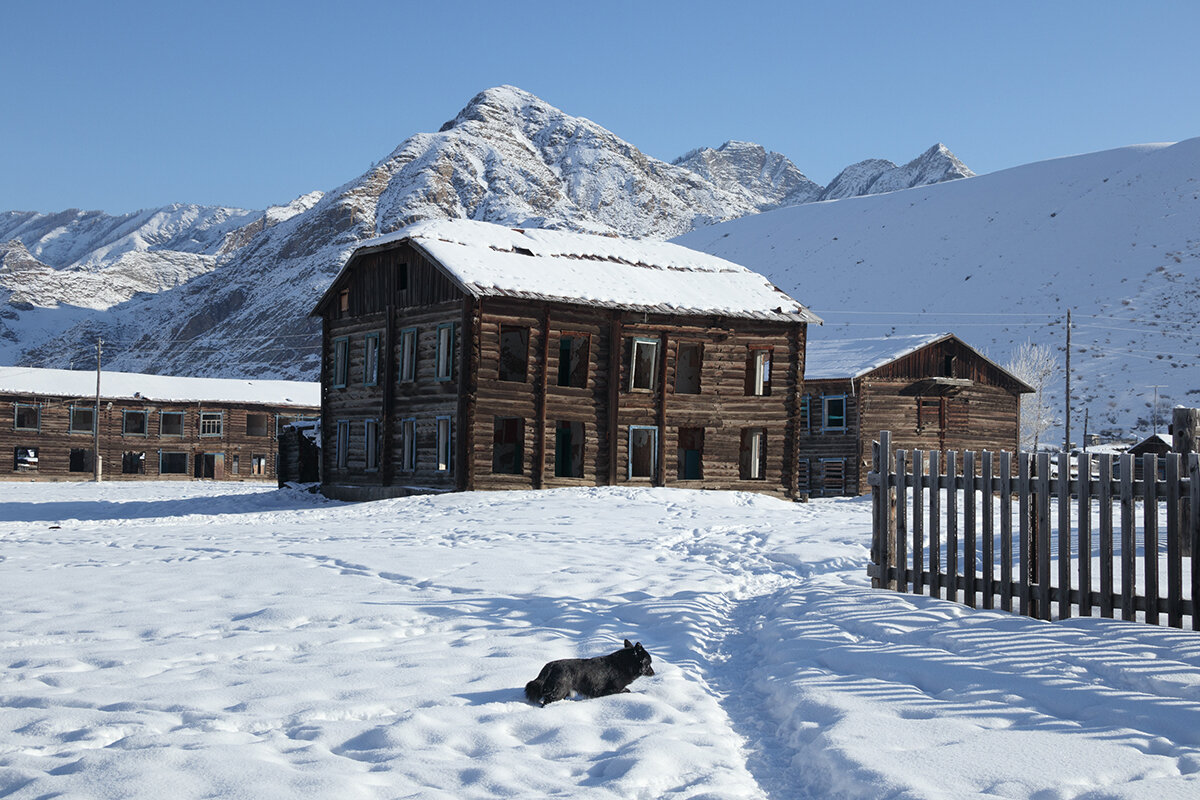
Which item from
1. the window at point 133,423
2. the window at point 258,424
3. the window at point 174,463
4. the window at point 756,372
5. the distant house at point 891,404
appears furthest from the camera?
the window at point 258,424

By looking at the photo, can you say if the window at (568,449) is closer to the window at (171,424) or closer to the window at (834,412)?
the window at (834,412)

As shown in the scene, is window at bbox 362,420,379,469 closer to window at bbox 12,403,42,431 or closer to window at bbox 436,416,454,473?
window at bbox 436,416,454,473

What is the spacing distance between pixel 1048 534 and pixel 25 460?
6002 cm

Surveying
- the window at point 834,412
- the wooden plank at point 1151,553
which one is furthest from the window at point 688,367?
the wooden plank at point 1151,553

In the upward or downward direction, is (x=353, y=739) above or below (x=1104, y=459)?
below

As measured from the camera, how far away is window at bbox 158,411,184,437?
5988cm

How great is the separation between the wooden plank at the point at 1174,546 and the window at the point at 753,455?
1023 inches

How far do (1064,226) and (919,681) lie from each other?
10454 cm

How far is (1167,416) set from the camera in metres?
66.3

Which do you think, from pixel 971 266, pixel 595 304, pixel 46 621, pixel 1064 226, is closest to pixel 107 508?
pixel 595 304

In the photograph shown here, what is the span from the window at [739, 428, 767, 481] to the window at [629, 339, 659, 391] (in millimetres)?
4201

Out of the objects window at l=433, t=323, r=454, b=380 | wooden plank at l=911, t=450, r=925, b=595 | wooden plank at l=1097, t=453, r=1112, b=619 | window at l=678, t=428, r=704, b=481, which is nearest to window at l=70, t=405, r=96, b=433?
window at l=433, t=323, r=454, b=380

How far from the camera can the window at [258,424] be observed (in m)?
63.2

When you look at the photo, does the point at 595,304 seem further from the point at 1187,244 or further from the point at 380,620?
the point at 1187,244
